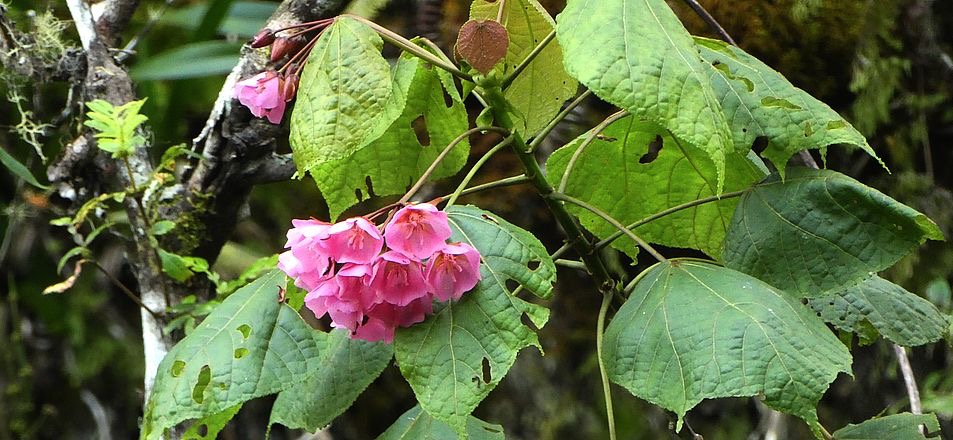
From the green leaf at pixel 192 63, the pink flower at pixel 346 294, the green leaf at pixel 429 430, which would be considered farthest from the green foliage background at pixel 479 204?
the pink flower at pixel 346 294

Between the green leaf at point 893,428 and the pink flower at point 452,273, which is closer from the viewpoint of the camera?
the pink flower at point 452,273

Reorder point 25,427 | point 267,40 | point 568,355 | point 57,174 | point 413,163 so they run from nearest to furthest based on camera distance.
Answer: point 267,40, point 413,163, point 57,174, point 568,355, point 25,427

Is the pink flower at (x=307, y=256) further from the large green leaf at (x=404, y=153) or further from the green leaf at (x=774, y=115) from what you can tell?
the green leaf at (x=774, y=115)

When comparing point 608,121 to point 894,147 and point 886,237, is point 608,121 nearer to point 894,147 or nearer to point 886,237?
point 886,237

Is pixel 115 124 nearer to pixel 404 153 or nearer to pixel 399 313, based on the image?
pixel 404 153

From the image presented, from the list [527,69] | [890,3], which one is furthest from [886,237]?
[890,3]

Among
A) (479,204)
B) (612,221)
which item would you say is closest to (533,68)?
(612,221)

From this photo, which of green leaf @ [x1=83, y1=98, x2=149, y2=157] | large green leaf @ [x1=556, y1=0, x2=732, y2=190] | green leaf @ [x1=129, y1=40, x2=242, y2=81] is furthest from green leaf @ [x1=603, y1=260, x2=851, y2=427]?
green leaf @ [x1=129, y1=40, x2=242, y2=81]
